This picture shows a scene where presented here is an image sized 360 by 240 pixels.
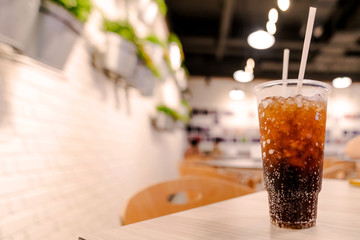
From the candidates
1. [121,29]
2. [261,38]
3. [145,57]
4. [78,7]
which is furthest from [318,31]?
[78,7]

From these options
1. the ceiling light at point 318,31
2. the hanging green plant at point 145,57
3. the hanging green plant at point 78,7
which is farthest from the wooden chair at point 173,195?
the ceiling light at point 318,31

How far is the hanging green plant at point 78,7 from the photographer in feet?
4.83

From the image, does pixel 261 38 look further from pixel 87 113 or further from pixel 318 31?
pixel 318 31

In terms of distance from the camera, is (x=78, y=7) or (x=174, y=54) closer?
(x=78, y=7)

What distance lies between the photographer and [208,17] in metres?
6.53

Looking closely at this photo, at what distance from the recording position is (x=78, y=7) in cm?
155

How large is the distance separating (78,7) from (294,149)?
1.46 m

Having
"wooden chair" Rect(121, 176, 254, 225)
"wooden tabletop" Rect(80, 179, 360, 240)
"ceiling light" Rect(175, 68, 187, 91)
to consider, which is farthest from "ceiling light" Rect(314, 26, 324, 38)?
"wooden tabletop" Rect(80, 179, 360, 240)

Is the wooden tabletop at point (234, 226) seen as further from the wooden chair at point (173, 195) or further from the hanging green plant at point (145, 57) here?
the hanging green plant at point (145, 57)

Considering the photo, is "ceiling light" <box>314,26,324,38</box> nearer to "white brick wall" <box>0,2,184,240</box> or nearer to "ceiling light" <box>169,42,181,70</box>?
"ceiling light" <box>169,42,181,70</box>

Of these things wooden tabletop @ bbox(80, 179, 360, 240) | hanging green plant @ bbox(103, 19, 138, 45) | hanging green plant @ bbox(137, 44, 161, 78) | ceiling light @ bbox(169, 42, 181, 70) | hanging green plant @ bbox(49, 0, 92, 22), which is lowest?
wooden tabletop @ bbox(80, 179, 360, 240)

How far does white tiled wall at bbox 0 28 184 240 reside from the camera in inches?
53.2

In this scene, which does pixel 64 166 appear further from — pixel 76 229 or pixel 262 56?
pixel 262 56

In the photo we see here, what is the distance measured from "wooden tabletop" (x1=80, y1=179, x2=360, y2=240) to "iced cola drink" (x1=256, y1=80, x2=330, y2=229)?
0.04 meters
